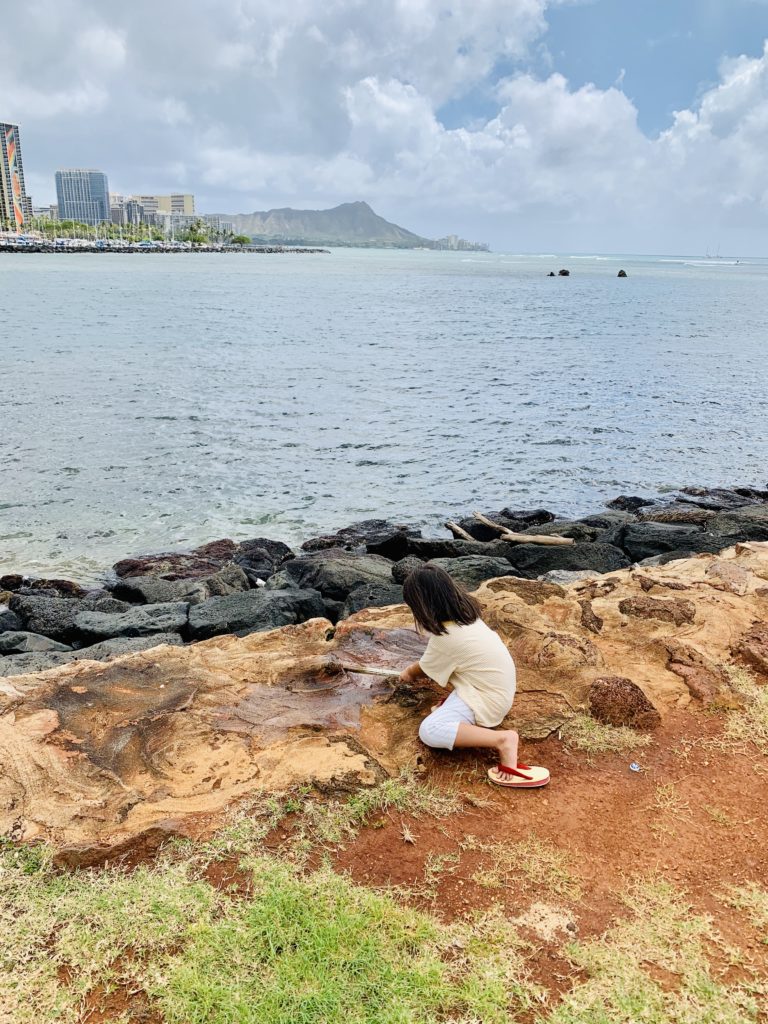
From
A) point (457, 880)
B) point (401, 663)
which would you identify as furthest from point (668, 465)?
point (457, 880)

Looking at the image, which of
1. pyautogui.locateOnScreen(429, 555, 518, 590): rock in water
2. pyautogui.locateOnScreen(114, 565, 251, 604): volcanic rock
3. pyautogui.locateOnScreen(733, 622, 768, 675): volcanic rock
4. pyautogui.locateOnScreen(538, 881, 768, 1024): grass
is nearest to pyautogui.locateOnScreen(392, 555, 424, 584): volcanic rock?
pyautogui.locateOnScreen(429, 555, 518, 590): rock in water

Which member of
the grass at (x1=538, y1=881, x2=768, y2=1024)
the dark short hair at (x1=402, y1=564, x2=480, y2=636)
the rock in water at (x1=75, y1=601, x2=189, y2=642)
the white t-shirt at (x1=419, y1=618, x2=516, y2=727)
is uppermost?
the dark short hair at (x1=402, y1=564, x2=480, y2=636)

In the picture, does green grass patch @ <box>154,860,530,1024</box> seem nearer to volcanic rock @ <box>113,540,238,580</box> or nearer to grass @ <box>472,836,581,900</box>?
grass @ <box>472,836,581,900</box>

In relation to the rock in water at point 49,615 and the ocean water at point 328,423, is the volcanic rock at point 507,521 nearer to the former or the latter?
the ocean water at point 328,423

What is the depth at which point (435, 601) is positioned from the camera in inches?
225

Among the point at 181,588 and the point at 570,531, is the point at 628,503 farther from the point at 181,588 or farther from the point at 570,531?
the point at 181,588

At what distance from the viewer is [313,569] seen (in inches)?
477

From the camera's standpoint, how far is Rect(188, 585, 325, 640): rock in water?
9898 mm

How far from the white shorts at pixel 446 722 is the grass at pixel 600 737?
88 centimetres

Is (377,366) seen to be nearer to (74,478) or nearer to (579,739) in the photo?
(74,478)

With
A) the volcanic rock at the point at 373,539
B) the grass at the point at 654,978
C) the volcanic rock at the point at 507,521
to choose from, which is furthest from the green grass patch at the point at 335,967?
the volcanic rock at the point at 507,521

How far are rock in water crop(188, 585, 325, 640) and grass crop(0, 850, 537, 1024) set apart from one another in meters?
5.21

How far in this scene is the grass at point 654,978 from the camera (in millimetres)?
3781

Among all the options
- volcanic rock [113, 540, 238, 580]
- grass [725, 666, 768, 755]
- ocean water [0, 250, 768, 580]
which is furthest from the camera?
ocean water [0, 250, 768, 580]
